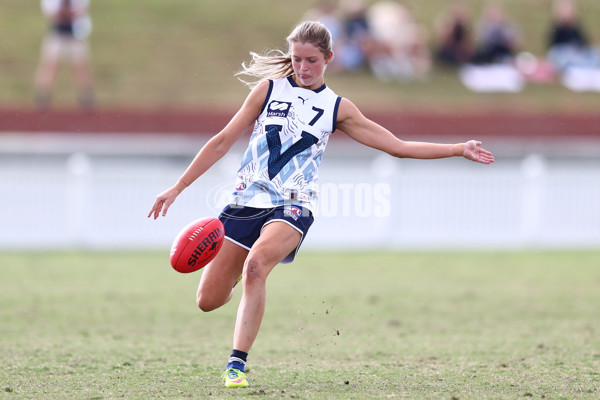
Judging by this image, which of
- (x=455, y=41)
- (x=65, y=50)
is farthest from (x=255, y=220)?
(x=455, y=41)

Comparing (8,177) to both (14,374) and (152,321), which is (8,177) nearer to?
(152,321)

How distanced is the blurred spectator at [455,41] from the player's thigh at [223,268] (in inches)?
593

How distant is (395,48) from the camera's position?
66.7 ft

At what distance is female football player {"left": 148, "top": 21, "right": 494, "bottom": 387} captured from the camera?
5.43 metres

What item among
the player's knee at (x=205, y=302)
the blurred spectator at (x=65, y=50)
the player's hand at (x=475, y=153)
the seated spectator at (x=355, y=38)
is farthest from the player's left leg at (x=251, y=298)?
the seated spectator at (x=355, y=38)

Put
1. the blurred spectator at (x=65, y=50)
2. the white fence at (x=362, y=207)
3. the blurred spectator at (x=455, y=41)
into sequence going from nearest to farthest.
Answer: the white fence at (x=362, y=207), the blurred spectator at (x=65, y=50), the blurred spectator at (x=455, y=41)

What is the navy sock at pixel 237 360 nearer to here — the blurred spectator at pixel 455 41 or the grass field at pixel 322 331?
the grass field at pixel 322 331

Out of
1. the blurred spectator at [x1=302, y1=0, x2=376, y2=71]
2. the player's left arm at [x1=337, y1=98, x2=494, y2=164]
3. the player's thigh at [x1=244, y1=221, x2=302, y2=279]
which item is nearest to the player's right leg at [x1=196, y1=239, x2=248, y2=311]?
the player's thigh at [x1=244, y1=221, x2=302, y2=279]

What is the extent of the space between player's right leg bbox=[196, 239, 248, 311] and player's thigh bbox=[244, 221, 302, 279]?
25 cm

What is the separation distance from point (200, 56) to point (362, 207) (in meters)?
7.75

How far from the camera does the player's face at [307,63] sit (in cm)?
545

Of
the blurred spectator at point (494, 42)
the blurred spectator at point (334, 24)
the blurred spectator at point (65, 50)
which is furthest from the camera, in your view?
the blurred spectator at point (494, 42)

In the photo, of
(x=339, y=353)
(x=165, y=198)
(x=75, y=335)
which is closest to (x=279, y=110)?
(x=165, y=198)

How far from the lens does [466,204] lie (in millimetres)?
15359
